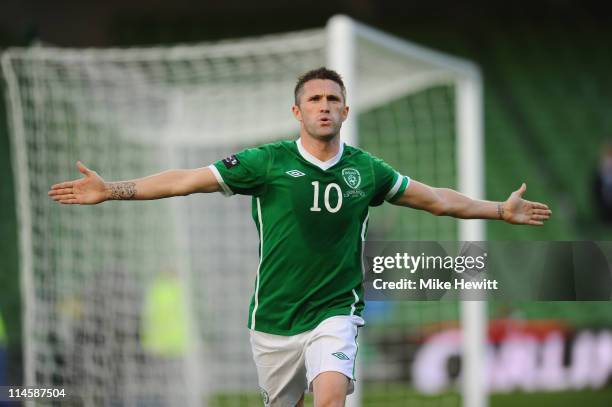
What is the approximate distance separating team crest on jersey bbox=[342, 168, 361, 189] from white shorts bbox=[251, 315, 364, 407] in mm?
651

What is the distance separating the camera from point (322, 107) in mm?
5363

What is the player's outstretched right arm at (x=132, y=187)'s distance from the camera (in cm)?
518

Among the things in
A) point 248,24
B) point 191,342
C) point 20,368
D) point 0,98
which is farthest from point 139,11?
point 191,342

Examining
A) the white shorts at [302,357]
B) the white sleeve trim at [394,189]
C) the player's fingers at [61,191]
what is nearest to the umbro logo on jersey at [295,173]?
the white sleeve trim at [394,189]

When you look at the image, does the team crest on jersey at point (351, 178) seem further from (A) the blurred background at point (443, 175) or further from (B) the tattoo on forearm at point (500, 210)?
(A) the blurred background at point (443, 175)

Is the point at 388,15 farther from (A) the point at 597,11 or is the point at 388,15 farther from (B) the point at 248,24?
(A) the point at 597,11

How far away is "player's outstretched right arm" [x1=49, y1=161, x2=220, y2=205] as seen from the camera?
204 inches

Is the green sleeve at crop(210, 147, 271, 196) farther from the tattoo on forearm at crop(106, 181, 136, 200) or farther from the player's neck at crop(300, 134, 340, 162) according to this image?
the tattoo on forearm at crop(106, 181, 136, 200)

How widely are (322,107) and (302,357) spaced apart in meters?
1.25

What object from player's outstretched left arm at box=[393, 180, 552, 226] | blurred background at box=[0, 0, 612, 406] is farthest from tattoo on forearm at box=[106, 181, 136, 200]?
blurred background at box=[0, 0, 612, 406]

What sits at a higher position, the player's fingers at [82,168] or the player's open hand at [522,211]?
the player's fingers at [82,168]

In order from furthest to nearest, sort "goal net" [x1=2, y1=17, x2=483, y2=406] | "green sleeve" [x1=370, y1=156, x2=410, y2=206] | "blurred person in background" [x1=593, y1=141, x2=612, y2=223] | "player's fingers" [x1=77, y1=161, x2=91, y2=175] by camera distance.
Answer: "blurred person in background" [x1=593, y1=141, x2=612, y2=223]
"goal net" [x1=2, y1=17, x2=483, y2=406]
"green sleeve" [x1=370, y1=156, x2=410, y2=206]
"player's fingers" [x1=77, y1=161, x2=91, y2=175]

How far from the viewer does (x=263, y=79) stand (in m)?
10.7

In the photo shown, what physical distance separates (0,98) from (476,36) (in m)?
7.92
